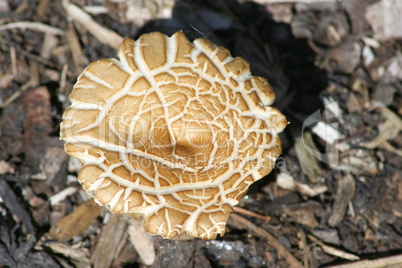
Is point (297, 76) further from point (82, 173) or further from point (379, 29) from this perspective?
point (82, 173)

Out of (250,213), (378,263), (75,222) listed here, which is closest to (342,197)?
(378,263)

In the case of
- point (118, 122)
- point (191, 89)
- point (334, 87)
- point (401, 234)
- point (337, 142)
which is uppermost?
point (191, 89)

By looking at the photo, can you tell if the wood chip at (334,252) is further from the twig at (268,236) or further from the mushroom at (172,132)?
the mushroom at (172,132)

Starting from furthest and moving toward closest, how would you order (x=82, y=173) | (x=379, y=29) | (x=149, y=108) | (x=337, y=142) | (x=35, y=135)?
(x=379, y=29), (x=337, y=142), (x=35, y=135), (x=149, y=108), (x=82, y=173)

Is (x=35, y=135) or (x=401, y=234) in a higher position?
(x=35, y=135)

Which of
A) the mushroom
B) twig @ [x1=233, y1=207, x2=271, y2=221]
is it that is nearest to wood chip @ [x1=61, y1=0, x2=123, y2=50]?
the mushroom

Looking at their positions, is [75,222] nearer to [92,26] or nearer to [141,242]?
[141,242]

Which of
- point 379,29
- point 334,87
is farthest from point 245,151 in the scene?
point 379,29
